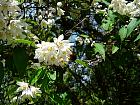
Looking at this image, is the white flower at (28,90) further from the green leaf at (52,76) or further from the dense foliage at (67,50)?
the green leaf at (52,76)

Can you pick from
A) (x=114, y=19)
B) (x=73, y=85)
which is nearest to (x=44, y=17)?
(x=114, y=19)

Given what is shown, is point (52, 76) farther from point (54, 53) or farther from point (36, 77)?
point (54, 53)

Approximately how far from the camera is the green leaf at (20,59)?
223 centimetres

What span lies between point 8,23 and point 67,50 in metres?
0.40

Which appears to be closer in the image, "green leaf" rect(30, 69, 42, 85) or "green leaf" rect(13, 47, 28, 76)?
"green leaf" rect(13, 47, 28, 76)

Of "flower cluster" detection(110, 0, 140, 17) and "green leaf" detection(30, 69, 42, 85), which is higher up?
"flower cluster" detection(110, 0, 140, 17)

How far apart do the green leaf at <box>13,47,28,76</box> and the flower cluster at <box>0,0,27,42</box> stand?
97 mm

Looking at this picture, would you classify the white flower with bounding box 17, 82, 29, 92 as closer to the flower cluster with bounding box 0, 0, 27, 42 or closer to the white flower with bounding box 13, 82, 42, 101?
the white flower with bounding box 13, 82, 42, 101

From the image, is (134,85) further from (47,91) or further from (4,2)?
(4,2)

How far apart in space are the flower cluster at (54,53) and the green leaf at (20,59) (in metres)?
0.12

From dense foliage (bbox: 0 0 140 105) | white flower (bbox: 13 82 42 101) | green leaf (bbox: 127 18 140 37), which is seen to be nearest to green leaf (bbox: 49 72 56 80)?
dense foliage (bbox: 0 0 140 105)

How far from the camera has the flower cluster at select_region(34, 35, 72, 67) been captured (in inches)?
92.8

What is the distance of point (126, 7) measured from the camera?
9.90 ft

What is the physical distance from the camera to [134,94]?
14.2 feet
